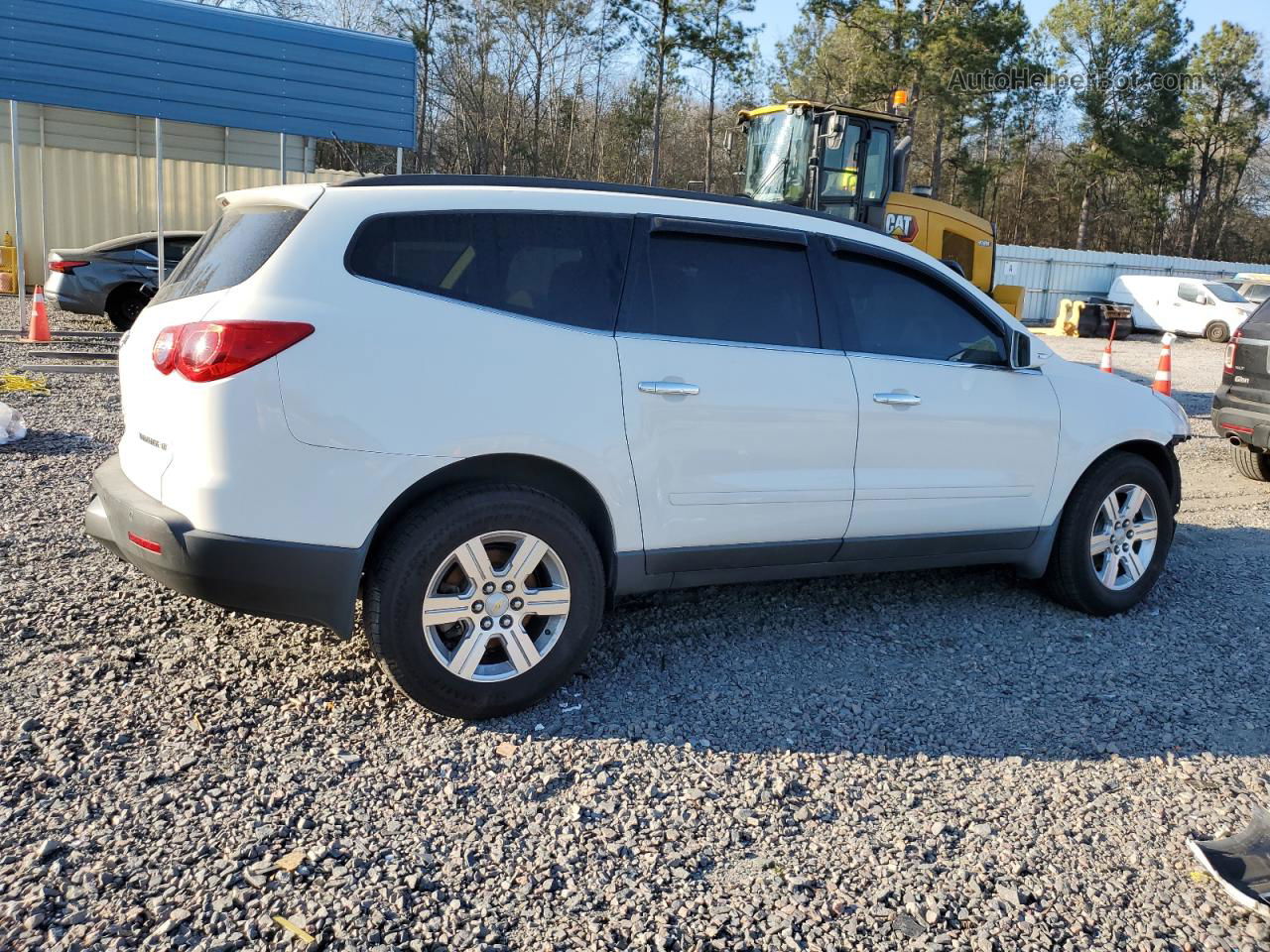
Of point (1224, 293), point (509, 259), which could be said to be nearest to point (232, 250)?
point (509, 259)

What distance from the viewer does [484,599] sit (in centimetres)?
372

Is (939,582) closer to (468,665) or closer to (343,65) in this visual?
(468,665)

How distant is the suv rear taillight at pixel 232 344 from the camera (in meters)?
3.33

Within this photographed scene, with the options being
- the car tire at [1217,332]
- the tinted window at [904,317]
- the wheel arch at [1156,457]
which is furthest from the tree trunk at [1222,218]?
the tinted window at [904,317]

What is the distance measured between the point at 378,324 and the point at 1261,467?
334 inches

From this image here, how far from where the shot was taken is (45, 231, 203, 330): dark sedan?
14578 mm

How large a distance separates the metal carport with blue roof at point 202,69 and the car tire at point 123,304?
1.26 metres

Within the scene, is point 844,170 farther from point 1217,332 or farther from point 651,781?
point 1217,332

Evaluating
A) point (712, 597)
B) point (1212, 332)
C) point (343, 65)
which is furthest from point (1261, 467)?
point (1212, 332)

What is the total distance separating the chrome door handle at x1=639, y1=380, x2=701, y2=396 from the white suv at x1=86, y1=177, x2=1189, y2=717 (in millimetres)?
12

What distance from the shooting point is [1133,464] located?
17.4 feet

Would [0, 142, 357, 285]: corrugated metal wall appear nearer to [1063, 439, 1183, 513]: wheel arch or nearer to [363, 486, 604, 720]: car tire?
[1063, 439, 1183, 513]: wheel arch

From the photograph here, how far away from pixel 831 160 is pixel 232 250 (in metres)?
9.16

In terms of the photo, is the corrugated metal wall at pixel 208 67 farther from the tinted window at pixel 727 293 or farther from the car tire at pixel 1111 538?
the car tire at pixel 1111 538
